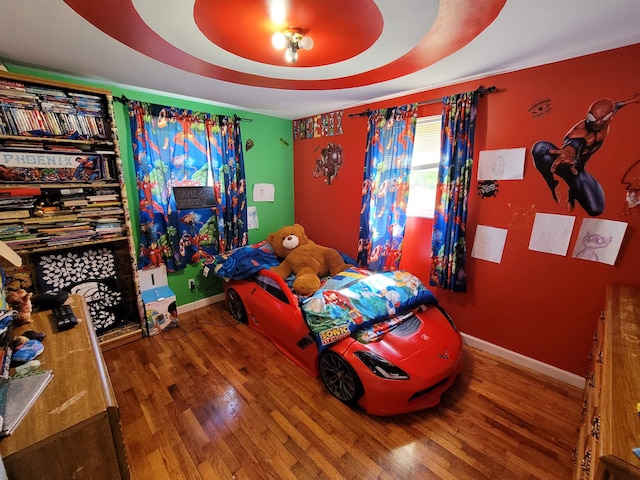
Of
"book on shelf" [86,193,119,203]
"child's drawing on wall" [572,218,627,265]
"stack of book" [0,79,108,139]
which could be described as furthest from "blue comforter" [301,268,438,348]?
"stack of book" [0,79,108,139]

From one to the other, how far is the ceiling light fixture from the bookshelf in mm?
1580

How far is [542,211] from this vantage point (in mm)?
1932

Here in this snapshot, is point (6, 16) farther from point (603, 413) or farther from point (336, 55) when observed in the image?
point (603, 413)

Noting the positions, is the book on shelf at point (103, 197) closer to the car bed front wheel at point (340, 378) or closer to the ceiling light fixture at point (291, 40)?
the ceiling light fixture at point (291, 40)

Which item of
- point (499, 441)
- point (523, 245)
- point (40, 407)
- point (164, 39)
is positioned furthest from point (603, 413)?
point (164, 39)

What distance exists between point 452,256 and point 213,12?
2259mm

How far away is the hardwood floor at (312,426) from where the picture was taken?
→ 143 cm

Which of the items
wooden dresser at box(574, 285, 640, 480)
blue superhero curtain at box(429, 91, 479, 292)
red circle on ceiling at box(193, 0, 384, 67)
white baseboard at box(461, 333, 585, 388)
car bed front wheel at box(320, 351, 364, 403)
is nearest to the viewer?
wooden dresser at box(574, 285, 640, 480)

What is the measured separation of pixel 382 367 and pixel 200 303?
7.62ft

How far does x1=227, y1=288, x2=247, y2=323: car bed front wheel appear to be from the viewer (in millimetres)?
2803

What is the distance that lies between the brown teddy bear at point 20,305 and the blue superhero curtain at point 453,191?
2.65 m

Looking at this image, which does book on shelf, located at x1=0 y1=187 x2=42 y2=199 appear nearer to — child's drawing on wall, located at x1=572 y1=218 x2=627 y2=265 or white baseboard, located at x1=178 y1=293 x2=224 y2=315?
white baseboard, located at x1=178 y1=293 x2=224 y2=315

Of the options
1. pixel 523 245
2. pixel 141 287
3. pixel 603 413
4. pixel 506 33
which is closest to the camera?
pixel 603 413

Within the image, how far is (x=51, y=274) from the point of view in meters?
2.12
